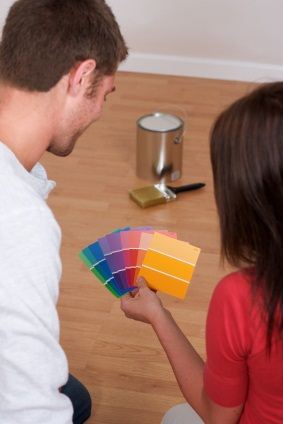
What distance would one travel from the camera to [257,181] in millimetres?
985

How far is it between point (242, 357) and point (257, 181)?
0.30m

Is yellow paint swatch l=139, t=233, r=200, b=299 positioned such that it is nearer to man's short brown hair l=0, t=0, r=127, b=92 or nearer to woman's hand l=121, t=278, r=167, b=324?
woman's hand l=121, t=278, r=167, b=324

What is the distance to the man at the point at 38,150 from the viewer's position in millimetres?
1054

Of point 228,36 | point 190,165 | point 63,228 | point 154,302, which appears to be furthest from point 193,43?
point 154,302

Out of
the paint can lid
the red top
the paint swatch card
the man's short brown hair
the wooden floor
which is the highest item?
the man's short brown hair

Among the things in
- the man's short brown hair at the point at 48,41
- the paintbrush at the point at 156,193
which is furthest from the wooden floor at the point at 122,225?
the man's short brown hair at the point at 48,41

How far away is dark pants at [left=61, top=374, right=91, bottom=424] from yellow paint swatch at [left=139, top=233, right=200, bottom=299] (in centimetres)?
44

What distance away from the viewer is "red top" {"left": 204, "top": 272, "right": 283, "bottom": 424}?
1048 millimetres

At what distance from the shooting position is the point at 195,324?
221cm

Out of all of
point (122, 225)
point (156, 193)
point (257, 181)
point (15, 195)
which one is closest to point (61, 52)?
point (15, 195)

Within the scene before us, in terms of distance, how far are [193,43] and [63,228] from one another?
1828mm

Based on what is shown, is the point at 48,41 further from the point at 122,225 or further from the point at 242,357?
the point at 122,225

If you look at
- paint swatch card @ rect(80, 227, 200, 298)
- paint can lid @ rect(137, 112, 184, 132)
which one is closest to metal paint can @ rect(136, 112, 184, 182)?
paint can lid @ rect(137, 112, 184, 132)

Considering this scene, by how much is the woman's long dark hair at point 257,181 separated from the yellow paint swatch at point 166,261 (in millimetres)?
528
